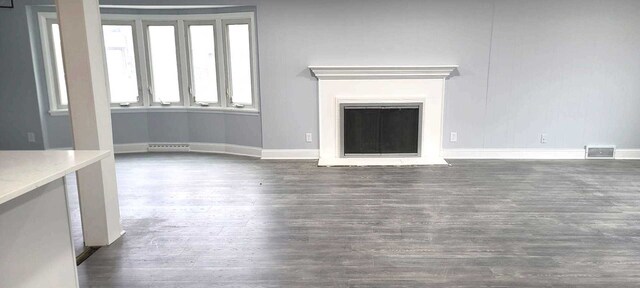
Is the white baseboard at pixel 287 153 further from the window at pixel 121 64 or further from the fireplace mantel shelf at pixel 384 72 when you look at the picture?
the window at pixel 121 64

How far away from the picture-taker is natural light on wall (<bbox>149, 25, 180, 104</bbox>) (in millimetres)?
6336

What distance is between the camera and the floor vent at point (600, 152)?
18.9 feet

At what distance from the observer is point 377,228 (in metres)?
3.46

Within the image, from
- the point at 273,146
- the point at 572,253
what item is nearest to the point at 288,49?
the point at 273,146

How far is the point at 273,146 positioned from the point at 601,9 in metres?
4.73

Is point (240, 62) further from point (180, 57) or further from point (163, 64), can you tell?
point (163, 64)

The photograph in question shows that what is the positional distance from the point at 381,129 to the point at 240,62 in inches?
88.8

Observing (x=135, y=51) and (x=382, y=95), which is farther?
(x=135, y=51)

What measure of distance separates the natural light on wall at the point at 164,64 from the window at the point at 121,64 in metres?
0.27

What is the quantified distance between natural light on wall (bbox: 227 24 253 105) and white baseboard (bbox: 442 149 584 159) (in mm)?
3001

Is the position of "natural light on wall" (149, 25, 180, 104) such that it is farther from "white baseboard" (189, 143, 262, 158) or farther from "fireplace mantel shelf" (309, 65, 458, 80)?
"fireplace mantel shelf" (309, 65, 458, 80)

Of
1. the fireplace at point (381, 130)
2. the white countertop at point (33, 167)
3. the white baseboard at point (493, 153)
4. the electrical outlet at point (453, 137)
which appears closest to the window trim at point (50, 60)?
the white baseboard at point (493, 153)

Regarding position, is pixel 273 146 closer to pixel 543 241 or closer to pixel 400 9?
pixel 400 9

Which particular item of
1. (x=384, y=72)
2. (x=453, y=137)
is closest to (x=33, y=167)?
(x=384, y=72)
